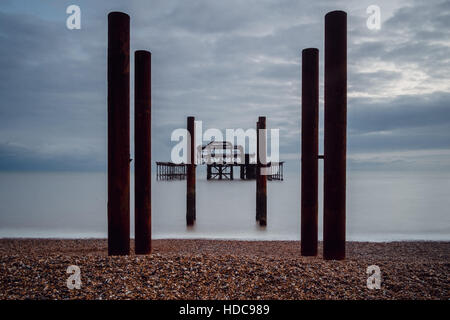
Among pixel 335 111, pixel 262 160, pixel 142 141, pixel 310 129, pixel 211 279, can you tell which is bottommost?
pixel 211 279

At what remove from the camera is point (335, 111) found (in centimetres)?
473

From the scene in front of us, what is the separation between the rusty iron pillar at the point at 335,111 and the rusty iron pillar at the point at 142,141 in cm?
257

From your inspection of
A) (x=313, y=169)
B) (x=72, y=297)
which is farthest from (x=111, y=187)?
(x=313, y=169)

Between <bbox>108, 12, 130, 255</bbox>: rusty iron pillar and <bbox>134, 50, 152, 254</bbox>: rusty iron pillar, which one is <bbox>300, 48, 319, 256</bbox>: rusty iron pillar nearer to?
<bbox>134, 50, 152, 254</bbox>: rusty iron pillar

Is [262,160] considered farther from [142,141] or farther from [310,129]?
[142,141]

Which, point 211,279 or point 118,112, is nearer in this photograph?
point 211,279

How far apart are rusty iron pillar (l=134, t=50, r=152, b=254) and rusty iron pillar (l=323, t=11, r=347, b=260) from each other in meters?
2.57

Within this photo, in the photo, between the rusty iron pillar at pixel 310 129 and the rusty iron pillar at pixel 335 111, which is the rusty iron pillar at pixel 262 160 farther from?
the rusty iron pillar at pixel 335 111

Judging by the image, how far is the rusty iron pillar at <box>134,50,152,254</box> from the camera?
525cm

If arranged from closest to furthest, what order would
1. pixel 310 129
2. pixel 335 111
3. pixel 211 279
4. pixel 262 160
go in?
pixel 211 279 → pixel 335 111 → pixel 310 129 → pixel 262 160

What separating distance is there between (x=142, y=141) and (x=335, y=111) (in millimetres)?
2775

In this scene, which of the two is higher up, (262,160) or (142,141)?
(142,141)

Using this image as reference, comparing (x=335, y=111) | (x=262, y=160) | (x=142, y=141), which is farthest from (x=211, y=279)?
(x=262, y=160)
